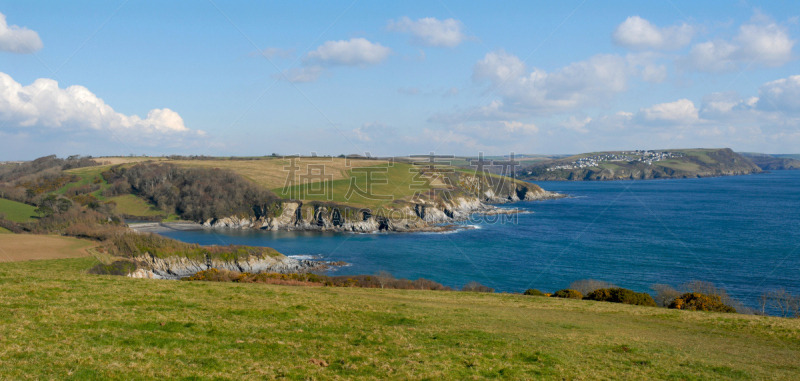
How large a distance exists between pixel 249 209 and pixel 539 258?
7331 cm

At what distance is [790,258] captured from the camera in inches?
2328

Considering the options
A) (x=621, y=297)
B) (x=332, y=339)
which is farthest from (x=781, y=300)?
(x=332, y=339)

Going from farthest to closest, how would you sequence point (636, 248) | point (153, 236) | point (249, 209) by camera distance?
point (249, 209), point (636, 248), point (153, 236)

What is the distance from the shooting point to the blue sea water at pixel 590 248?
5309 cm

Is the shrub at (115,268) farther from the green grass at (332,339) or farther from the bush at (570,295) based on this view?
the bush at (570,295)

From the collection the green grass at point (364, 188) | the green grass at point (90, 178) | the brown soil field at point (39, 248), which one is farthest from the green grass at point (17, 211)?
the green grass at point (364, 188)

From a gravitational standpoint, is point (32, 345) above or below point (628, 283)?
above

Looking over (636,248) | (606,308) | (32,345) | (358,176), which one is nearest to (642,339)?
(606,308)

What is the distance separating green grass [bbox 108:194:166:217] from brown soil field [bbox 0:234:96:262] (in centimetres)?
7743

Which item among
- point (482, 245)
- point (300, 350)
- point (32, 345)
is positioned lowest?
point (482, 245)

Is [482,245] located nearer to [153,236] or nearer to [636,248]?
[636,248]

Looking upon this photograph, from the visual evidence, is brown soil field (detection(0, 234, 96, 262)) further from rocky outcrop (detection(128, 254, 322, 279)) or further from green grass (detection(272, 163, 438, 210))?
green grass (detection(272, 163, 438, 210))

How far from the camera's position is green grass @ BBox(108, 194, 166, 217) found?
111 meters

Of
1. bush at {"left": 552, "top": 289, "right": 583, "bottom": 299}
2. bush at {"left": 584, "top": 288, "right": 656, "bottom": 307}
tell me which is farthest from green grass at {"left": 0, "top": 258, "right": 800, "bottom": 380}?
bush at {"left": 552, "top": 289, "right": 583, "bottom": 299}
